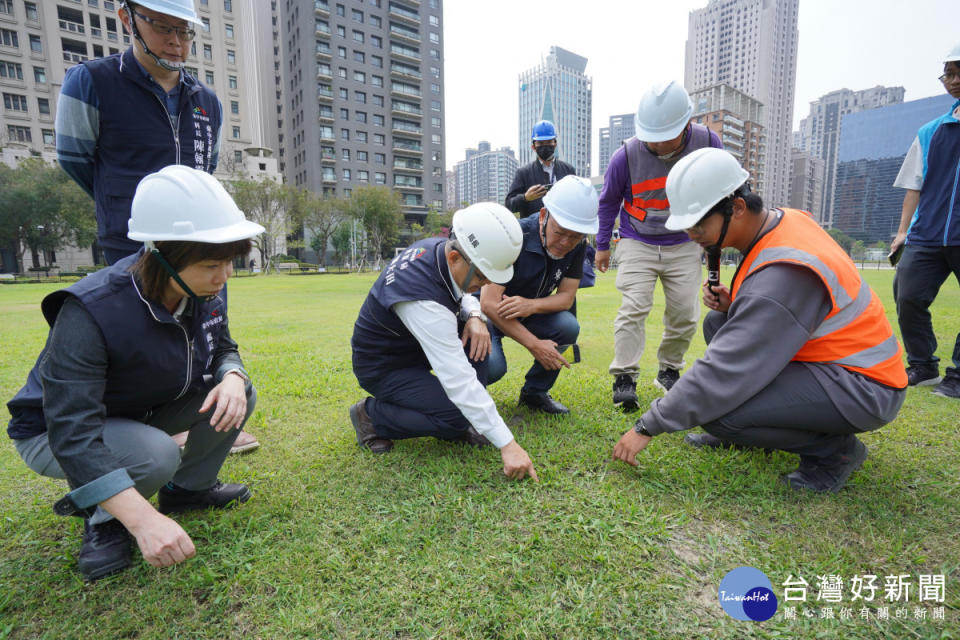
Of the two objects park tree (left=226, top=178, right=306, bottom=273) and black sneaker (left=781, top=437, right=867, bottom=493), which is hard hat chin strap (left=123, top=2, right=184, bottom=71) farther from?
park tree (left=226, top=178, right=306, bottom=273)

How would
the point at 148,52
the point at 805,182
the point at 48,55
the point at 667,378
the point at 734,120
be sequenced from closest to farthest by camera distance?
the point at 148,52 → the point at 667,378 → the point at 48,55 → the point at 734,120 → the point at 805,182

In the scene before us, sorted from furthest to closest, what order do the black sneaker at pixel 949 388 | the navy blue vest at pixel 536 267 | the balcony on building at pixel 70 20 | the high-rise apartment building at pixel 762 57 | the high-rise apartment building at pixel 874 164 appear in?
1. the high-rise apartment building at pixel 762 57
2. the high-rise apartment building at pixel 874 164
3. the balcony on building at pixel 70 20
4. the black sneaker at pixel 949 388
5. the navy blue vest at pixel 536 267

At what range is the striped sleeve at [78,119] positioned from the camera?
2287mm

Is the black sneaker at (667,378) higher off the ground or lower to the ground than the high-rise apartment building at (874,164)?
lower

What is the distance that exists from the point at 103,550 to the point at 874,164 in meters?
84.1

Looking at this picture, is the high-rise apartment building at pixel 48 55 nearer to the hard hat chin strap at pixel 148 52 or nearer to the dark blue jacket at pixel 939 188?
the hard hat chin strap at pixel 148 52

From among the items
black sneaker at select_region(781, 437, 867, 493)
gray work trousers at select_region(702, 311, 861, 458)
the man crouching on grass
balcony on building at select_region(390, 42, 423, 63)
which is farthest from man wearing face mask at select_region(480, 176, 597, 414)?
balcony on building at select_region(390, 42, 423, 63)

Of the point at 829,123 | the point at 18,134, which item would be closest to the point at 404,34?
the point at 18,134

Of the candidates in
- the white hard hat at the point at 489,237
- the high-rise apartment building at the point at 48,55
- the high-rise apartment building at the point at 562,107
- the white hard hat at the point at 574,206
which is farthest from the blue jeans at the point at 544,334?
the high-rise apartment building at the point at 562,107

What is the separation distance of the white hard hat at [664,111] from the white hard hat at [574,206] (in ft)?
2.54

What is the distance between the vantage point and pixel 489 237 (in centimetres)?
224

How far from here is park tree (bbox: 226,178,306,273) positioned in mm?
31359

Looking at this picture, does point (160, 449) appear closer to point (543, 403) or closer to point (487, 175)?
point (543, 403)

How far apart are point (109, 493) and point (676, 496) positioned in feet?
6.92
